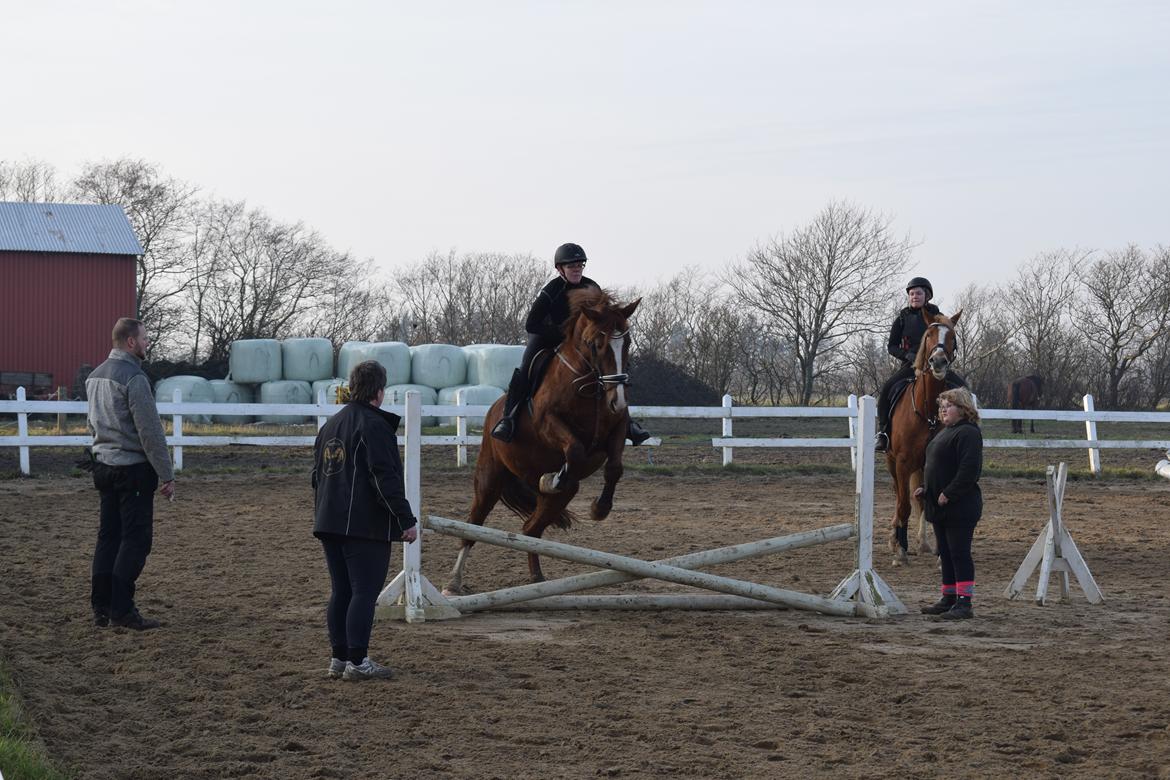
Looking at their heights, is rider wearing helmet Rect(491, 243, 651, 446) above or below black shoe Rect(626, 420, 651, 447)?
above

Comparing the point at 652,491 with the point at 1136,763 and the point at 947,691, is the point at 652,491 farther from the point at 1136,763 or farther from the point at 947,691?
the point at 1136,763

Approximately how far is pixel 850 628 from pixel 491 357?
907 inches

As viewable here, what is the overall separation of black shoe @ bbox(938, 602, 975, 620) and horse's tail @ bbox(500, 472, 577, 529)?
9.63 feet

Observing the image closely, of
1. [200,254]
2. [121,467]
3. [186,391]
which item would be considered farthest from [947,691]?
[200,254]

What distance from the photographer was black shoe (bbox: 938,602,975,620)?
26.6 ft

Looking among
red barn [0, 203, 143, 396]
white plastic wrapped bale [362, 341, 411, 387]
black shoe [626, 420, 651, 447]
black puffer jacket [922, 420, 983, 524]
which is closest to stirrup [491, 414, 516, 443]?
black shoe [626, 420, 651, 447]

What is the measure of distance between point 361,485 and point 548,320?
3.05 metres

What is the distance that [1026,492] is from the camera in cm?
1769

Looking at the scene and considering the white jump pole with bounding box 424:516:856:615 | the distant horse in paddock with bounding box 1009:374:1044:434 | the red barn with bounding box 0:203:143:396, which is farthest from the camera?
the red barn with bounding box 0:203:143:396

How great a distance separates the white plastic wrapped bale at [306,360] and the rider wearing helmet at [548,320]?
2363 cm

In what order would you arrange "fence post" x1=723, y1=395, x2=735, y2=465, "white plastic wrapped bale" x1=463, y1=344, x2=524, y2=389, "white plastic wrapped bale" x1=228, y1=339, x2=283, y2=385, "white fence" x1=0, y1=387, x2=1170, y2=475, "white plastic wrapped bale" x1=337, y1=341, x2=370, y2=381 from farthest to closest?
"white plastic wrapped bale" x1=228, y1=339, x2=283, y2=385, "white plastic wrapped bale" x1=337, y1=341, x2=370, y2=381, "white plastic wrapped bale" x1=463, y1=344, x2=524, y2=389, "fence post" x1=723, y1=395, x2=735, y2=465, "white fence" x1=0, y1=387, x2=1170, y2=475

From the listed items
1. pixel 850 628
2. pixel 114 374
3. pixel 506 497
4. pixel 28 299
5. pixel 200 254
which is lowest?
pixel 850 628

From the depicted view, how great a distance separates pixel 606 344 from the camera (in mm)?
8273

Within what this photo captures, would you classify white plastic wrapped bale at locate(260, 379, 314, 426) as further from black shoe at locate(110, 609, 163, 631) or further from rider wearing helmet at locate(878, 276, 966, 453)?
black shoe at locate(110, 609, 163, 631)
